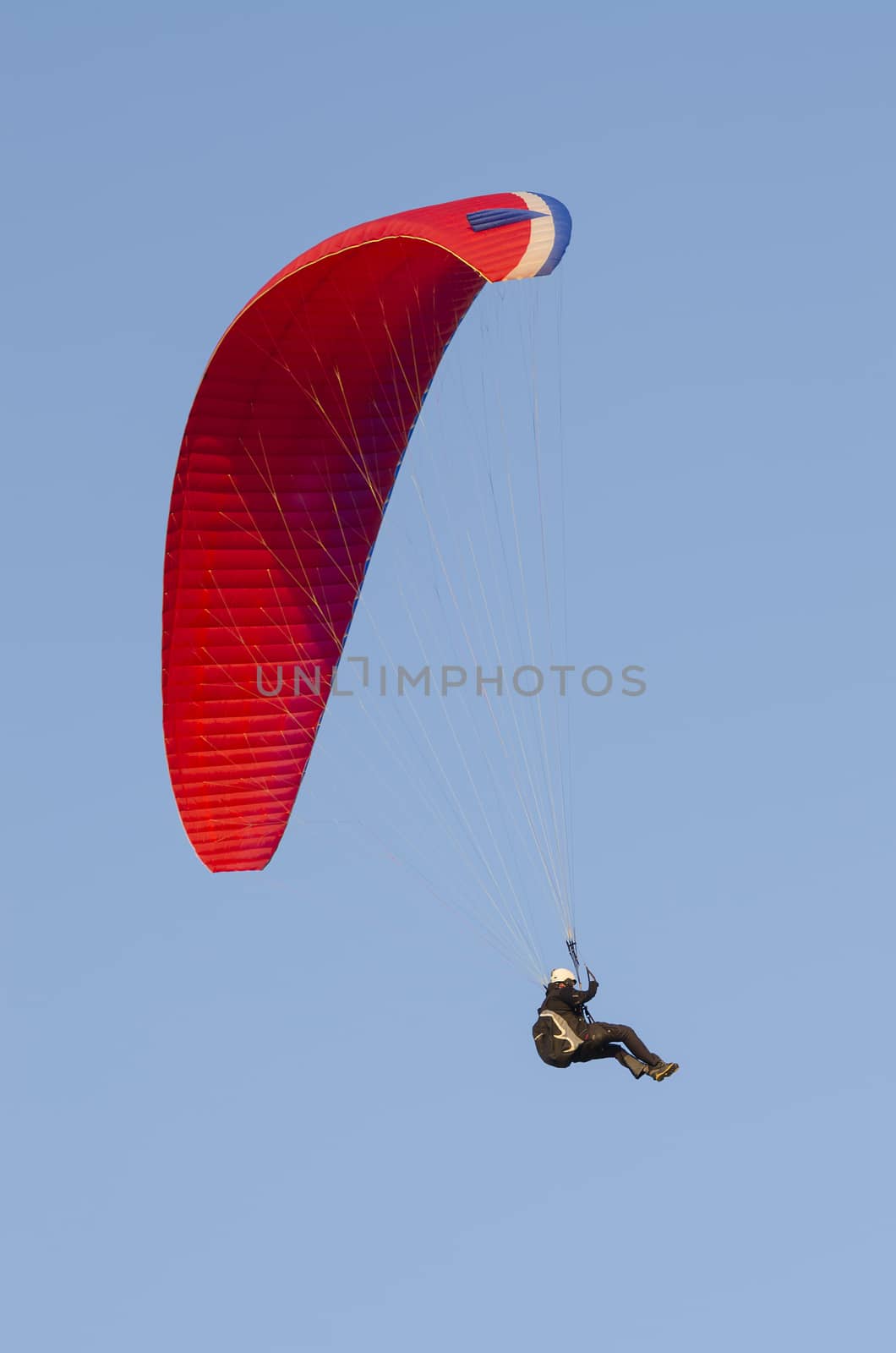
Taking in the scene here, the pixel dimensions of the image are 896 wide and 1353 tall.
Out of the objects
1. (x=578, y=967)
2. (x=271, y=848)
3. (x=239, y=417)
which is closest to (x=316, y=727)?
(x=271, y=848)

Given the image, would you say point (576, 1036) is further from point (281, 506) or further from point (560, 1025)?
point (281, 506)

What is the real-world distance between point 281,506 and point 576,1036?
5.37 m

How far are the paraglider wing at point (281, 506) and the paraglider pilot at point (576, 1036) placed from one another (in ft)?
14.6

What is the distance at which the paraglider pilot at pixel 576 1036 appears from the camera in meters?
19.8

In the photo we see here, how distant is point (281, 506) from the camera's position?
900 inches

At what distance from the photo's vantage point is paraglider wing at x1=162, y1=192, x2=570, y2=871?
2158 centimetres

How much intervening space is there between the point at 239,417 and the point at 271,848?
386cm

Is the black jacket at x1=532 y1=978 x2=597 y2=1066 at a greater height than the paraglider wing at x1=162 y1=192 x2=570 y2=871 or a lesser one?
lesser

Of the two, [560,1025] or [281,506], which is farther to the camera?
[281,506]

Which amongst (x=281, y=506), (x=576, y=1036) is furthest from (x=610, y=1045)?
(x=281, y=506)

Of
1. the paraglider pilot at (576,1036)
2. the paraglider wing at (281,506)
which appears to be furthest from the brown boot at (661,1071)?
the paraglider wing at (281,506)

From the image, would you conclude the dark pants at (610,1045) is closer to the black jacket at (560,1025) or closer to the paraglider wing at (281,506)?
the black jacket at (560,1025)

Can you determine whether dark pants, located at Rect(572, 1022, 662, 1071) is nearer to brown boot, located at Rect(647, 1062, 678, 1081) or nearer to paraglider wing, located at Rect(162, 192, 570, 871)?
brown boot, located at Rect(647, 1062, 678, 1081)

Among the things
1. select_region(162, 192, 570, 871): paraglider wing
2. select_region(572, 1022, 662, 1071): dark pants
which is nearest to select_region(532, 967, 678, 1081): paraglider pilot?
select_region(572, 1022, 662, 1071): dark pants
